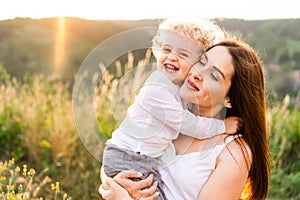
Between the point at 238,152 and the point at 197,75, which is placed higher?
the point at 197,75

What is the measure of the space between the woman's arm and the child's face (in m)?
0.38

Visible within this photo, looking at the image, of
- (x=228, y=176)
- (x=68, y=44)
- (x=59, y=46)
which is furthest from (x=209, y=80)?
(x=59, y=46)

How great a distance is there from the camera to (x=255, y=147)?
267 cm

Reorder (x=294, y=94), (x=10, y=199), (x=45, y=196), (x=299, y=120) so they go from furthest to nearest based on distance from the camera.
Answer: (x=294, y=94) < (x=299, y=120) < (x=45, y=196) < (x=10, y=199)

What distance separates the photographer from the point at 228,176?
2.53 metres

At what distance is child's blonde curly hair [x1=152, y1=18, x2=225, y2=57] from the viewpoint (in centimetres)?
262

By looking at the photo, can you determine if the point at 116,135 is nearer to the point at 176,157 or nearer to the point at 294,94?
the point at 176,157

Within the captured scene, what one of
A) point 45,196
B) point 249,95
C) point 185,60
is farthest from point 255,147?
point 45,196

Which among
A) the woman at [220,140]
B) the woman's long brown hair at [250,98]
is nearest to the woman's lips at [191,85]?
the woman at [220,140]

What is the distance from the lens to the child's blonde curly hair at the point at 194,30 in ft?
8.60

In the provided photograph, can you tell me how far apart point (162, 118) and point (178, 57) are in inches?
10.5

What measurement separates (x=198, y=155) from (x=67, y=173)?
3515 millimetres

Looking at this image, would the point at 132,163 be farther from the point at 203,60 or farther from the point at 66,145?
the point at 66,145

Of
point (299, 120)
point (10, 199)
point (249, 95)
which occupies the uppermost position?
point (249, 95)
